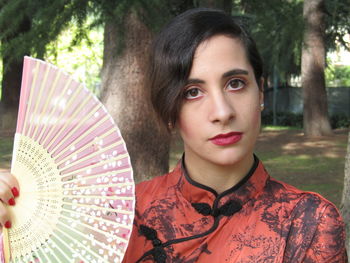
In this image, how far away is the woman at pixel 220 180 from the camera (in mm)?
1427

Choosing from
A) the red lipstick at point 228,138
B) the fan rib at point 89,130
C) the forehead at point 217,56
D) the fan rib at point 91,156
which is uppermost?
the forehead at point 217,56

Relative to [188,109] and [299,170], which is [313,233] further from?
[299,170]

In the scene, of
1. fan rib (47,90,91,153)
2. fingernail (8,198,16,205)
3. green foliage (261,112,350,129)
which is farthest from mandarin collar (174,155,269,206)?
green foliage (261,112,350,129)

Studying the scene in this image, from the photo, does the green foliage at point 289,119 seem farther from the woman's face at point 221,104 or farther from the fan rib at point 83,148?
the fan rib at point 83,148

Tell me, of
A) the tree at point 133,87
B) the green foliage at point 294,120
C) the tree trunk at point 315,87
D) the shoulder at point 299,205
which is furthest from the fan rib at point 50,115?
the green foliage at point 294,120

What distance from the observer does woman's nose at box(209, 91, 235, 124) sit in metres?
1.40

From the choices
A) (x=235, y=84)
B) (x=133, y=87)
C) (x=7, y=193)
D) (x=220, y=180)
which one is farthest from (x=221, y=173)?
(x=133, y=87)

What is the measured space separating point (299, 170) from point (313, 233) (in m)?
8.18

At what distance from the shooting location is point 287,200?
150 cm

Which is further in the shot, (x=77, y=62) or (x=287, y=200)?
(x=77, y=62)

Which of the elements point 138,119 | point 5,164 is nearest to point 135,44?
point 138,119

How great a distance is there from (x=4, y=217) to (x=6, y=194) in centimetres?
5

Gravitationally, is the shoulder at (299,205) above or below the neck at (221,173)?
below

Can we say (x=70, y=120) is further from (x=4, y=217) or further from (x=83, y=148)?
(x=4, y=217)
